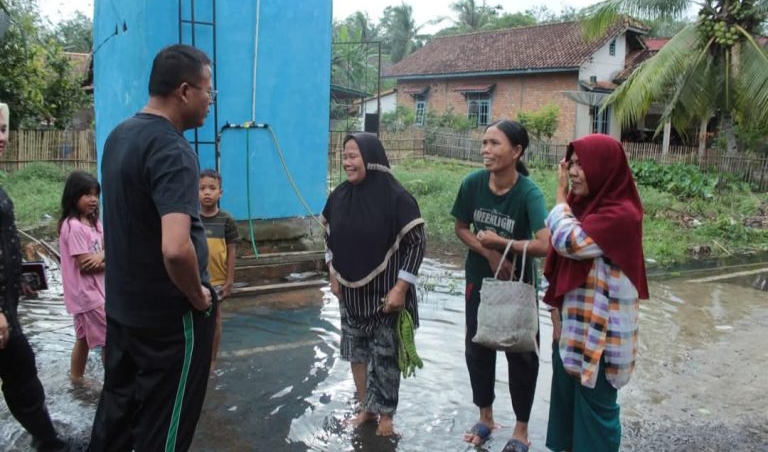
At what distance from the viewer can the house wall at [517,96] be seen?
24.9 metres

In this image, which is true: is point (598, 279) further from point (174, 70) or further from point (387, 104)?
point (387, 104)

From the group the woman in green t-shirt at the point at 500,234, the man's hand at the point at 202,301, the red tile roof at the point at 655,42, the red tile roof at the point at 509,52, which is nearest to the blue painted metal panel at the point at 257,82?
the woman in green t-shirt at the point at 500,234

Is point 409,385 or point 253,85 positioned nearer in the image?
point 409,385

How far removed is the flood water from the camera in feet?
12.4

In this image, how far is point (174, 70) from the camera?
2.43 meters

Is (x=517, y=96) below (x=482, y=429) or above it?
above

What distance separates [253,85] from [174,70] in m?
4.85

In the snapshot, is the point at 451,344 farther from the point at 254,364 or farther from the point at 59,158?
the point at 59,158

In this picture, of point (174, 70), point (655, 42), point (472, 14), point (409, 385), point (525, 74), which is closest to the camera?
point (174, 70)

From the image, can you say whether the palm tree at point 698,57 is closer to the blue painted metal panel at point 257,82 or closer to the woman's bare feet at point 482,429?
the blue painted metal panel at point 257,82

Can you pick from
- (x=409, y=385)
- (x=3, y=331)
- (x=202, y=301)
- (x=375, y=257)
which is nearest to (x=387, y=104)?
(x=409, y=385)

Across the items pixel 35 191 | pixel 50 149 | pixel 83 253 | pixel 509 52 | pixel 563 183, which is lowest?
pixel 35 191

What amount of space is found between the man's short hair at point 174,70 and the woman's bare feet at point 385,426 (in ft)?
7.42

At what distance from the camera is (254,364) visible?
4875 mm
